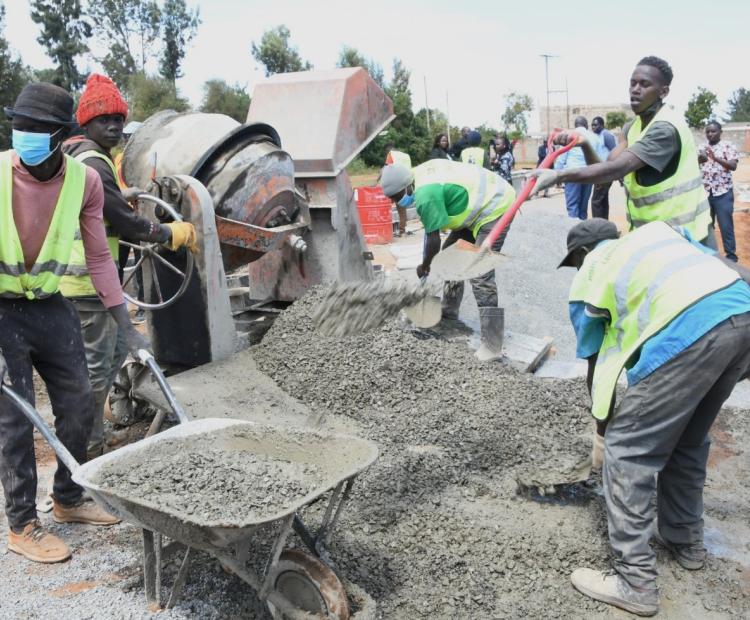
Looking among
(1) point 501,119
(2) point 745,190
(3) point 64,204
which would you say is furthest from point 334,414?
(1) point 501,119

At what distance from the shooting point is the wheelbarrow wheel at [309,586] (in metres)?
2.32

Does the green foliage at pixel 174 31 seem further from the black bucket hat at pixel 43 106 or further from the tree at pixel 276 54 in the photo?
the black bucket hat at pixel 43 106

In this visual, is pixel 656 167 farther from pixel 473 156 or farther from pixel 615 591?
pixel 473 156

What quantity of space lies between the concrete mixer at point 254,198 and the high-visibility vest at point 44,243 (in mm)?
836

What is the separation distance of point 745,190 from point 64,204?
17.0 metres

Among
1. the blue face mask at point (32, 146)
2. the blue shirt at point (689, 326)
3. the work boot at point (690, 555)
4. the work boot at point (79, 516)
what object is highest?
the blue face mask at point (32, 146)

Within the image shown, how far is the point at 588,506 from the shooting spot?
128 inches

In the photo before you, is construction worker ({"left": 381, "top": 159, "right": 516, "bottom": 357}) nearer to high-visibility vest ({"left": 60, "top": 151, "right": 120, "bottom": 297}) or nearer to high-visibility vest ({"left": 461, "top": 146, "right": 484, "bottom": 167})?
high-visibility vest ({"left": 60, "top": 151, "right": 120, "bottom": 297})

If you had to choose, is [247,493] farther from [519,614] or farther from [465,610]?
[519,614]

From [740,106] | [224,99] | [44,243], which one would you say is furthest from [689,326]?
[740,106]

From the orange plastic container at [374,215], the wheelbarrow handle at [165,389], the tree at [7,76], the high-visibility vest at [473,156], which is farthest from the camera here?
the tree at [7,76]

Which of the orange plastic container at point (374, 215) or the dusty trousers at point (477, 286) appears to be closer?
the dusty trousers at point (477, 286)

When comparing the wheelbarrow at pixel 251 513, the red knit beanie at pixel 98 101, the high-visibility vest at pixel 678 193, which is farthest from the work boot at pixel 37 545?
the high-visibility vest at pixel 678 193

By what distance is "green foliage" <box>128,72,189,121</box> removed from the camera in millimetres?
33728
